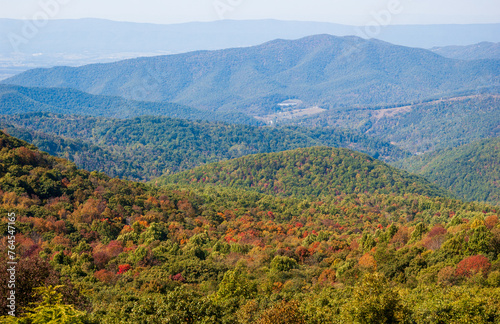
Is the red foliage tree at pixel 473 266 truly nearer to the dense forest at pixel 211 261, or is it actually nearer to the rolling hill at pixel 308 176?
the dense forest at pixel 211 261

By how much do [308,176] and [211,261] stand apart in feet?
431

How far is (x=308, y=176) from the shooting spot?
178500 mm

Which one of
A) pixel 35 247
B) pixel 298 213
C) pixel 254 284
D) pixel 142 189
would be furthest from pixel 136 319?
pixel 298 213

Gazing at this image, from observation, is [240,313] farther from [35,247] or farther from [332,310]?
[35,247]

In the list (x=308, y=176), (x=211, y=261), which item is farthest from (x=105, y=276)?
(x=308, y=176)

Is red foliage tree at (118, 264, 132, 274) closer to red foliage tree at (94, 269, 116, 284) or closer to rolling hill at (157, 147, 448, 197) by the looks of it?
red foliage tree at (94, 269, 116, 284)

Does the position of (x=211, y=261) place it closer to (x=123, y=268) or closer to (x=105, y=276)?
(x=123, y=268)

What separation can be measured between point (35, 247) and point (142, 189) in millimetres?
45503

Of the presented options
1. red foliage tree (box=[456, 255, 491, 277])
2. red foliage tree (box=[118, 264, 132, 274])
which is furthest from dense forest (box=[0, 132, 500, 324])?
red foliage tree (box=[118, 264, 132, 274])

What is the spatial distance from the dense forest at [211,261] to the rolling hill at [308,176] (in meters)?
69.7

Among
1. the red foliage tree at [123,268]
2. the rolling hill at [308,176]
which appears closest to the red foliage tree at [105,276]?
the red foliage tree at [123,268]

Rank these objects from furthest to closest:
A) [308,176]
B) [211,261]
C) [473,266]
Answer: [308,176] < [211,261] < [473,266]

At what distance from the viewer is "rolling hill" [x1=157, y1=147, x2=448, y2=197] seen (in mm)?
168000

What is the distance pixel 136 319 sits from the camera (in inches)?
955
